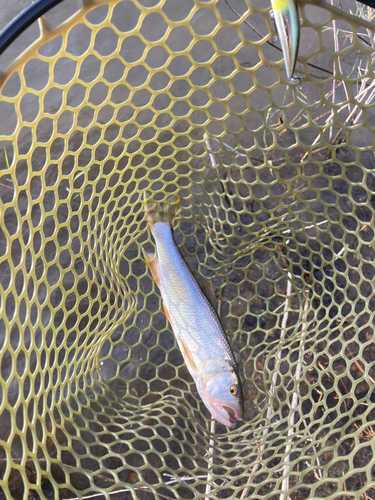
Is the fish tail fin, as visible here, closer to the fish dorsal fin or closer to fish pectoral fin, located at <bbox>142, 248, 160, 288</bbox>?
fish pectoral fin, located at <bbox>142, 248, 160, 288</bbox>

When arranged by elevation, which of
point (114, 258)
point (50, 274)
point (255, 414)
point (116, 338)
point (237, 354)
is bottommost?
point (255, 414)

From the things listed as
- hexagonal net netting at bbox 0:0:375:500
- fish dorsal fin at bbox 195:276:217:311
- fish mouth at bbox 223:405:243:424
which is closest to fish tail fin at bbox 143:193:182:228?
hexagonal net netting at bbox 0:0:375:500

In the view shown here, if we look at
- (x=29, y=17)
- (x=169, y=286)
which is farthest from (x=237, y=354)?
(x=29, y=17)

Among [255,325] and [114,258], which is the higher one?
[114,258]

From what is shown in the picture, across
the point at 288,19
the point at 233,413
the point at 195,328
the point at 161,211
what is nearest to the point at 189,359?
the point at 195,328

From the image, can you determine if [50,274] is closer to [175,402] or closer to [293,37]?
[175,402]

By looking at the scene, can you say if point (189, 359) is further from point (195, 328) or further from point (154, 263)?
point (154, 263)
